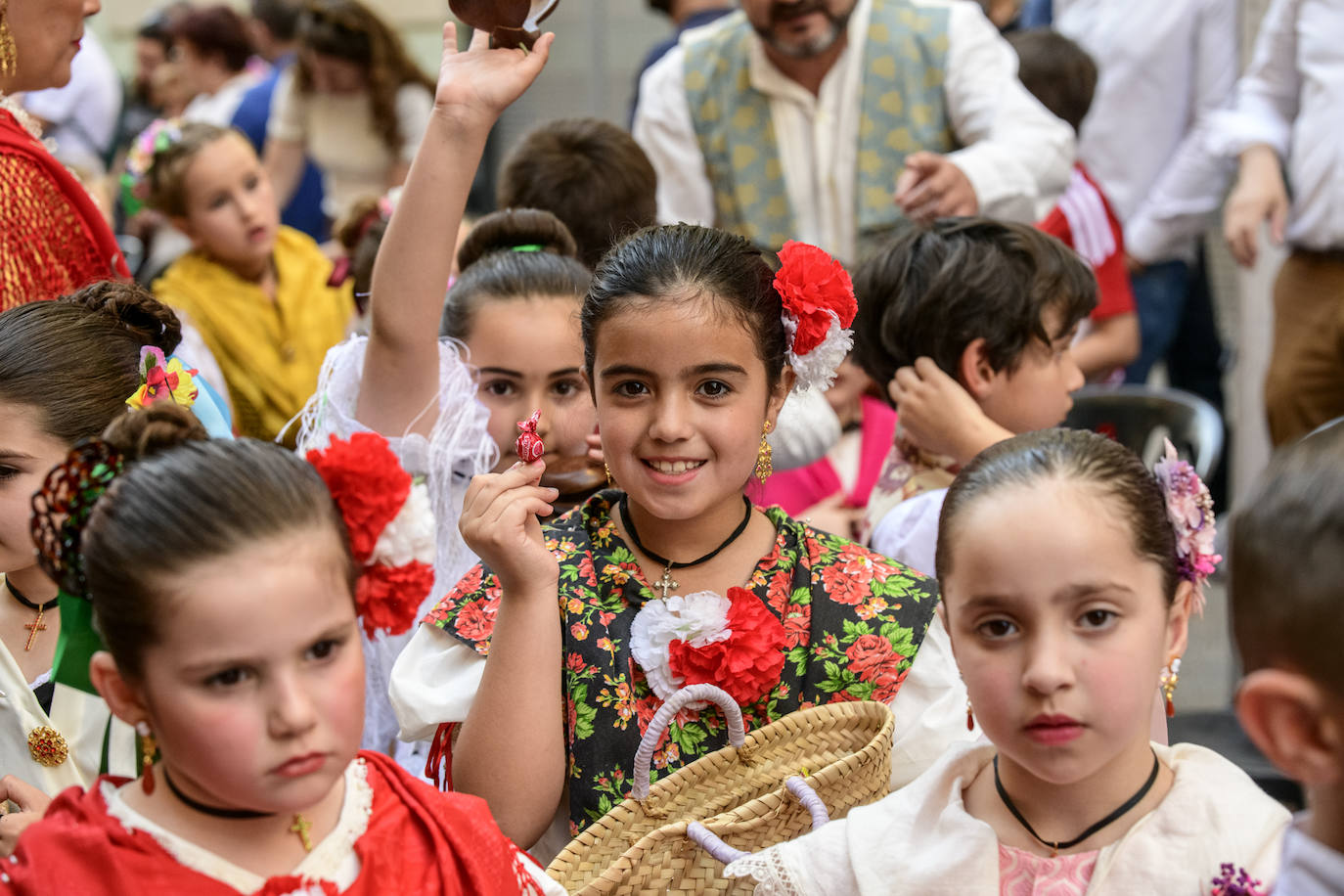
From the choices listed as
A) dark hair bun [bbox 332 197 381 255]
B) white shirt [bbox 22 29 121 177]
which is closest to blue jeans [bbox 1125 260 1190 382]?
dark hair bun [bbox 332 197 381 255]

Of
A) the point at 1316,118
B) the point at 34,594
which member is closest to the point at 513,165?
the point at 34,594

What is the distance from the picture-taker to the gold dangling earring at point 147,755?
1.40 m

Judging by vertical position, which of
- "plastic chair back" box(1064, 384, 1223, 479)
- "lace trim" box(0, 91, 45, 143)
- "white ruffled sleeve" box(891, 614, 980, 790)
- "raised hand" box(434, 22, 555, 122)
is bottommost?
"plastic chair back" box(1064, 384, 1223, 479)

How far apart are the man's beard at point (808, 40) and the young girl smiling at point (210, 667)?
251cm

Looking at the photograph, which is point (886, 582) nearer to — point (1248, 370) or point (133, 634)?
point (133, 634)

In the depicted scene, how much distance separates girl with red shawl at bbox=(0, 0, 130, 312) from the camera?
246 centimetres

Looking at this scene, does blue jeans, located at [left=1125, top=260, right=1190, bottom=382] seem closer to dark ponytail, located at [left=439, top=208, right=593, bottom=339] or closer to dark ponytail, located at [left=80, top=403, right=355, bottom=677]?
dark ponytail, located at [left=439, top=208, right=593, bottom=339]

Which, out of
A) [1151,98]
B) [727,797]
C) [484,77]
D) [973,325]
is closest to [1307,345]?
[1151,98]

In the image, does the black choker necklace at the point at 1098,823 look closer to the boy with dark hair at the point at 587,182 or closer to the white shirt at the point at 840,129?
the boy with dark hair at the point at 587,182

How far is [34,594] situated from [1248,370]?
509 cm

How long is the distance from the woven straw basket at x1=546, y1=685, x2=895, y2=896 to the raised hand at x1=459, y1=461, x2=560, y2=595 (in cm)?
25

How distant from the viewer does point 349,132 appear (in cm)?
542

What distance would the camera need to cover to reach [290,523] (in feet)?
4.50

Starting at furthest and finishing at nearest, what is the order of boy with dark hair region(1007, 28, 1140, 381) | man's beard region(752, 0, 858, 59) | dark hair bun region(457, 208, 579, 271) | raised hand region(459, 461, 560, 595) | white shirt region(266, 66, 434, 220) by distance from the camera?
white shirt region(266, 66, 434, 220)
boy with dark hair region(1007, 28, 1140, 381)
man's beard region(752, 0, 858, 59)
dark hair bun region(457, 208, 579, 271)
raised hand region(459, 461, 560, 595)
